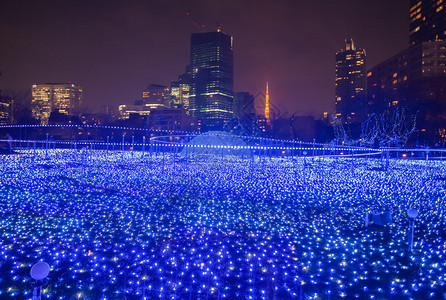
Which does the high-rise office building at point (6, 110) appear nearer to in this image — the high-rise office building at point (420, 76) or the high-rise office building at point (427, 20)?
the high-rise office building at point (420, 76)

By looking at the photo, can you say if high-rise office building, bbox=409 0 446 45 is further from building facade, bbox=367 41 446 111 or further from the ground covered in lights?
the ground covered in lights

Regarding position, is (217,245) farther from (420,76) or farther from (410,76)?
(410,76)

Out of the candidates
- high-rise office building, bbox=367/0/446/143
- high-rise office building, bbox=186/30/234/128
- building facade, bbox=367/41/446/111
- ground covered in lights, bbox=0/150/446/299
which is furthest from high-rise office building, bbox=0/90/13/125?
high-rise office building, bbox=186/30/234/128

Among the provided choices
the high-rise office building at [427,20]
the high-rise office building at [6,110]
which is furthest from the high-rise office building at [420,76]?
the high-rise office building at [6,110]

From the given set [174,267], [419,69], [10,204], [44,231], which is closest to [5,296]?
[174,267]

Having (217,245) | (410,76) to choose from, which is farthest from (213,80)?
(217,245)

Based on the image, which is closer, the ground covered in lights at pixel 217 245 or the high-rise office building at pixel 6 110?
the ground covered in lights at pixel 217 245
